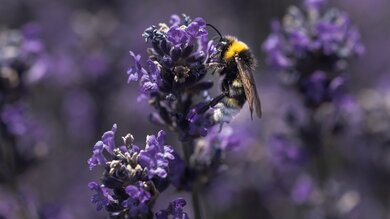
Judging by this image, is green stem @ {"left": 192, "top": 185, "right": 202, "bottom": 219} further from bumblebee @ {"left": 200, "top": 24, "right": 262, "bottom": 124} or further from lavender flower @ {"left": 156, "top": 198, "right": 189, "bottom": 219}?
lavender flower @ {"left": 156, "top": 198, "right": 189, "bottom": 219}

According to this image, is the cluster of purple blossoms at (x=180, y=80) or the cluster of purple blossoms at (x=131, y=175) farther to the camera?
the cluster of purple blossoms at (x=180, y=80)

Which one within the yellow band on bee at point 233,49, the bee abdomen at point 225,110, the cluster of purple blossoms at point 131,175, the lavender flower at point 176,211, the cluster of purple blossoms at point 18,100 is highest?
the cluster of purple blossoms at point 18,100

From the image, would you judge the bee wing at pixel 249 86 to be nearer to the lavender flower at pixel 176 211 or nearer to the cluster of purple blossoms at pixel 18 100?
the lavender flower at pixel 176 211

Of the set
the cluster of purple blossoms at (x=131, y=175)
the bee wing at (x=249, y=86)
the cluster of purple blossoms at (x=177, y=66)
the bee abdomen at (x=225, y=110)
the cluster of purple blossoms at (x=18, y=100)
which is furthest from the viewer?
the cluster of purple blossoms at (x=18, y=100)

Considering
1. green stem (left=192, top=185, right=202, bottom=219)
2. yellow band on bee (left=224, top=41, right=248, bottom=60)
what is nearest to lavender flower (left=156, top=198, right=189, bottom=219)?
green stem (left=192, top=185, right=202, bottom=219)

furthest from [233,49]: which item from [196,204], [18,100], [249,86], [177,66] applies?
[18,100]

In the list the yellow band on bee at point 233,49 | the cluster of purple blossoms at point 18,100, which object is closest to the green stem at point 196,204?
the yellow band on bee at point 233,49

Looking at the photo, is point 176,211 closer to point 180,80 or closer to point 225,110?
point 180,80
